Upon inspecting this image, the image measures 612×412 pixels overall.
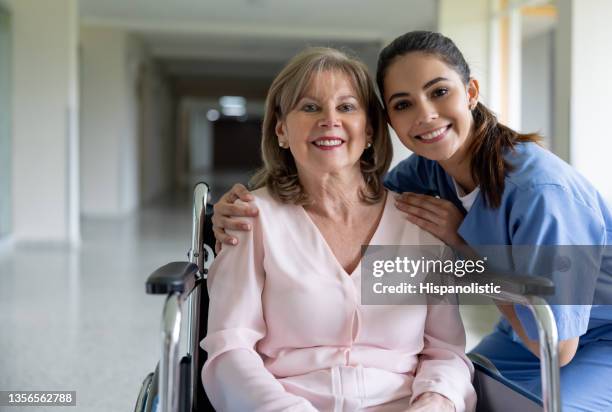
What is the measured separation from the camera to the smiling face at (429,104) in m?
1.45

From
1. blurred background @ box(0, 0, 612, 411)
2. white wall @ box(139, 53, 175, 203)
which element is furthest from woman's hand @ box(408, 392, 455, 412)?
white wall @ box(139, 53, 175, 203)

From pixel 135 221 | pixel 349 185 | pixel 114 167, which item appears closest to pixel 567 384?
pixel 349 185

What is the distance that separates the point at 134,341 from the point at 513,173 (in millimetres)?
2516

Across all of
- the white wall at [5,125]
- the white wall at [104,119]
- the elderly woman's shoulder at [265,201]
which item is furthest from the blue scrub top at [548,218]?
the white wall at [104,119]

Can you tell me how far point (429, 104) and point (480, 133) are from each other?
0.45 ft

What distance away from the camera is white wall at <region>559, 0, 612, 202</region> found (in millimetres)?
4340

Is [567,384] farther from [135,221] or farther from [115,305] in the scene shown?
[135,221]

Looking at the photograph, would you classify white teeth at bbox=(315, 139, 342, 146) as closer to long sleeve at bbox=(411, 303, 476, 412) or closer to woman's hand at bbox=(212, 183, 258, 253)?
woman's hand at bbox=(212, 183, 258, 253)

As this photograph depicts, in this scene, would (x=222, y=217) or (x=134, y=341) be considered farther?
(x=134, y=341)

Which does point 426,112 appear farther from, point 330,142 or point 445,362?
point 445,362

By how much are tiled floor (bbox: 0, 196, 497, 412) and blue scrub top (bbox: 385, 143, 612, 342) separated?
1652 millimetres

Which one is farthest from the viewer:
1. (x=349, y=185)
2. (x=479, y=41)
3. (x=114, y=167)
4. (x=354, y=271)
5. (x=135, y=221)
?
(x=114, y=167)

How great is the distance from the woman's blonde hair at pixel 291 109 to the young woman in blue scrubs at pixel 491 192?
52 millimetres

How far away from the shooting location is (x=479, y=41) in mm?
7047
